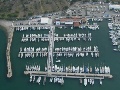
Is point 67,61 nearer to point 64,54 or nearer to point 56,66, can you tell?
point 64,54

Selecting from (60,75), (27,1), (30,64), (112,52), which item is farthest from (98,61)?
(27,1)

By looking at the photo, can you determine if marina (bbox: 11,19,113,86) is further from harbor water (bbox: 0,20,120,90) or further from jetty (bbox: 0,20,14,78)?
jetty (bbox: 0,20,14,78)

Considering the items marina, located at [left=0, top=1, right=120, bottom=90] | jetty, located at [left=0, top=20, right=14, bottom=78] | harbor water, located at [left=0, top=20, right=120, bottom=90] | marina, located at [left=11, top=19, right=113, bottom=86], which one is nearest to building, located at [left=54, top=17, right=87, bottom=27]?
marina, located at [left=0, top=1, right=120, bottom=90]

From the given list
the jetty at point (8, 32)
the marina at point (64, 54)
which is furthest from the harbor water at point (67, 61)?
the jetty at point (8, 32)

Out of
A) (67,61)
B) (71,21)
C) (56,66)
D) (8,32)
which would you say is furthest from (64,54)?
(8,32)

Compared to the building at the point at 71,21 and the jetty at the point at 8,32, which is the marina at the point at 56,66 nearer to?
the jetty at the point at 8,32

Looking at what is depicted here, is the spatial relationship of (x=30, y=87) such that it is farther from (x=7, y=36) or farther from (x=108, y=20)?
(x=108, y=20)

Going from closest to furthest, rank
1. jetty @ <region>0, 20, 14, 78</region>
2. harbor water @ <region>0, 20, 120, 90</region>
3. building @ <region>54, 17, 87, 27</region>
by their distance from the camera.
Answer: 1. harbor water @ <region>0, 20, 120, 90</region>
2. jetty @ <region>0, 20, 14, 78</region>
3. building @ <region>54, 17, 87, 27</region>


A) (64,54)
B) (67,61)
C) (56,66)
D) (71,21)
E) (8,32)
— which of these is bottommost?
(56,66)
